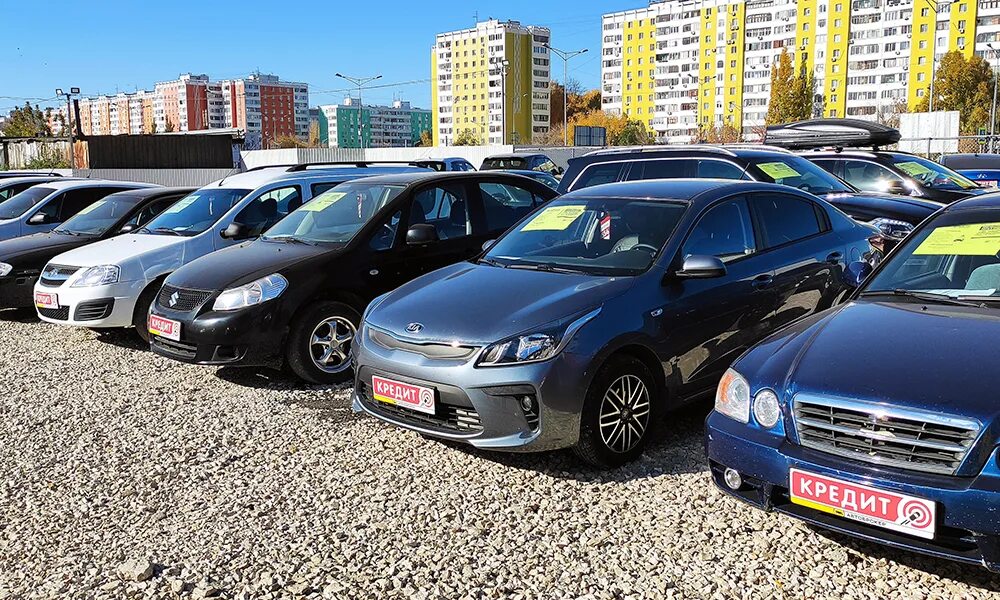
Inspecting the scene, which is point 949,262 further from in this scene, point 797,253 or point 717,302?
point 797,253

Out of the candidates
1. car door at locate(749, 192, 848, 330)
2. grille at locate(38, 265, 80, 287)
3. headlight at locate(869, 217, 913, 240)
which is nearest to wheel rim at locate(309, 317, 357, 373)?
car door at locate(749, 192, 848, 330)

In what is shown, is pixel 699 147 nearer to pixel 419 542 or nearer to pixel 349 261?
pixel 349 261

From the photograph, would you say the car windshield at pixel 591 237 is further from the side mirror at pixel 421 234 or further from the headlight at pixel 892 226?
the headlight at pixel 892 226

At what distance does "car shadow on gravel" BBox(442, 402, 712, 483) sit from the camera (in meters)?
4.39

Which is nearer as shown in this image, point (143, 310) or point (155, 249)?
point (143, 310)

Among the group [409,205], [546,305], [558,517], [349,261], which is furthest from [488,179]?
[558,517]

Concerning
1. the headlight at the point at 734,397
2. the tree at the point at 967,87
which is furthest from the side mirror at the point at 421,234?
the tree at the point at 967,87

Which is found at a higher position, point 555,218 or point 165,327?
point 555,218

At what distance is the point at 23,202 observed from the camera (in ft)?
41.2

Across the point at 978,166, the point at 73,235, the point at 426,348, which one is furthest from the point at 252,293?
the point at 978,166

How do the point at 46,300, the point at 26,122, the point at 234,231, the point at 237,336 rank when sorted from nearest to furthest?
the point at 237,336, the point at 234,231, the point at 46,300, the point at 26,122

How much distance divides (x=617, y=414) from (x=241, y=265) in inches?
136

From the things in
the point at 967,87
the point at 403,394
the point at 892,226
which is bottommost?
the point at 403,394

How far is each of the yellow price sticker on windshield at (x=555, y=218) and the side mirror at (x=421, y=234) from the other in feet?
3.54
